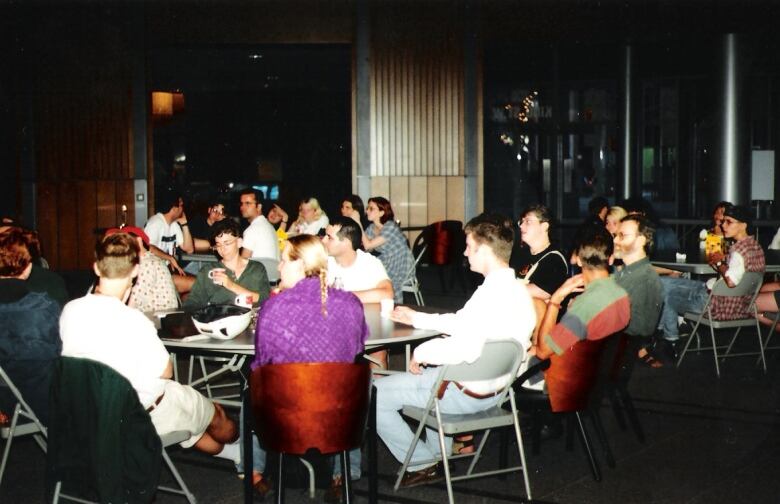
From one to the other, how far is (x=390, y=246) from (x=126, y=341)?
4.80 meters

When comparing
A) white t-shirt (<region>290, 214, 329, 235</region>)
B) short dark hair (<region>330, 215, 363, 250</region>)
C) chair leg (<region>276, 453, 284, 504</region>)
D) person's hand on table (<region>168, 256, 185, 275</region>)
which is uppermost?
short dark hair (<region>330, 215, 363, 250</region>)

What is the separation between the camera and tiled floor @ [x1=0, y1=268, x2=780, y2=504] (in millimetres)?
4148

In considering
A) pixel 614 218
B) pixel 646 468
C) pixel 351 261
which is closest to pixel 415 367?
pixel 646 468

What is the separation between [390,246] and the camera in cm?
809

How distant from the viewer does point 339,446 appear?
3.38 metres

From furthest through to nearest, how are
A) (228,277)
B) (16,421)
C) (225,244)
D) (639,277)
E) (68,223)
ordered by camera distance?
(68,223)
(639,277)
(225,244)
(228,277)
(16,421)

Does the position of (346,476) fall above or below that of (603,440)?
above

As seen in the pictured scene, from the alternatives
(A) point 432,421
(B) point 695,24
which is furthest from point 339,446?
(B) point 695,24

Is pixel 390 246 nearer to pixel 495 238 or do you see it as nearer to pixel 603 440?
pixel 603 440

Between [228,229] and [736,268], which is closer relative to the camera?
[228,229]

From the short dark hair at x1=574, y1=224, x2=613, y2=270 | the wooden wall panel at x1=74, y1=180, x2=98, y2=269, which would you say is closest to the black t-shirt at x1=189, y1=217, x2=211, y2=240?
the wooden wall panel at x1=74, y1=180, x2=98, y2=269

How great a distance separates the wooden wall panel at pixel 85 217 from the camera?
45.0ft

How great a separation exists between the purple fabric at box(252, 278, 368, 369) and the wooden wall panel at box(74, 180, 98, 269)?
10.9 metres

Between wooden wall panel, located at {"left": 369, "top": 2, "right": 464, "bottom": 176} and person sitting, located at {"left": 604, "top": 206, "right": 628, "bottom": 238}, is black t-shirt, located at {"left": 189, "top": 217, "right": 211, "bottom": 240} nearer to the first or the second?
wooden wall panel, located at {"left": 369, "top": 2, "right": 464, "bottom": 176}
